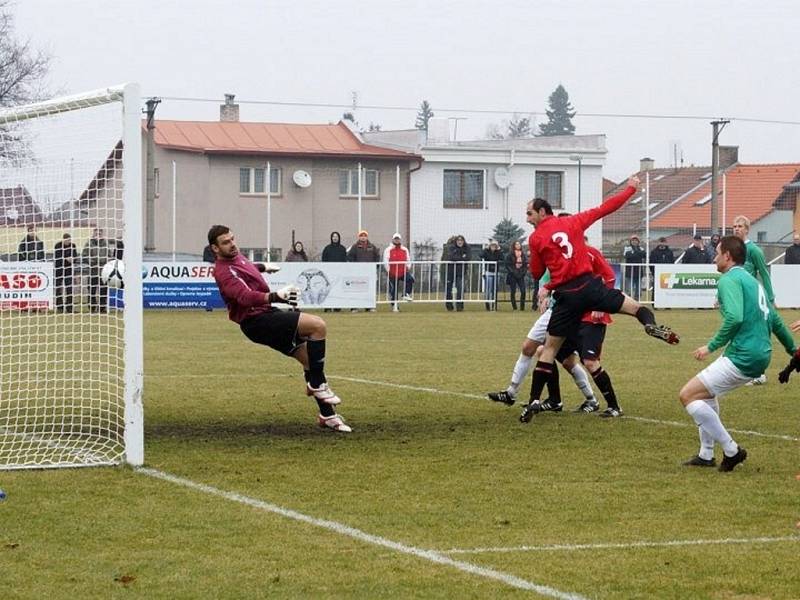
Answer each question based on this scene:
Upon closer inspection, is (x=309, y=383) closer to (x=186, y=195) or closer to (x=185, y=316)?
(x=185, y=316)

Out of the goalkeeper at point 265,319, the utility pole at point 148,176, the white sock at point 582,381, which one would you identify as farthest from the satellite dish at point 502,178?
the goalkeeper at point 265,319

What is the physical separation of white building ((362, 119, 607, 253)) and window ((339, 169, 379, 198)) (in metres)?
2.09

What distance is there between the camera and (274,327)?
12648mm

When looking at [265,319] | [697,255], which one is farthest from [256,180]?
[265,319]

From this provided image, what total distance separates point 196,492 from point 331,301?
86.1 feet

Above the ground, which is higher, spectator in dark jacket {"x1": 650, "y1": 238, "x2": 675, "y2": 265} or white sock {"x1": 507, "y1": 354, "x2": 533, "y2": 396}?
spectator in dark jacket {"x1": 650, "y1": 238, "x2": 675, "y2": 265}

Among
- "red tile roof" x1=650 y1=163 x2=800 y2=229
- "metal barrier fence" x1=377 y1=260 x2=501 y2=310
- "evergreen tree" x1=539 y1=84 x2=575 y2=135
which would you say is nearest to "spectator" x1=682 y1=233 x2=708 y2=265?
"metal barrier fence" x1=377 y1=260 x2=501 y2=310

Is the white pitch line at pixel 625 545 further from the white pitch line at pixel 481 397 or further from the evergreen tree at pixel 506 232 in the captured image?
the evergreen tree at pixel 506 232

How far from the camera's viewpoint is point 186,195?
57438mm

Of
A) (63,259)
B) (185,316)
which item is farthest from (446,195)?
(63,259)

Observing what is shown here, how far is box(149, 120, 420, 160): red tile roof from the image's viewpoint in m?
58.6

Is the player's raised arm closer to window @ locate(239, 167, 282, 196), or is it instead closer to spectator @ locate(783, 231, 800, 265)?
spectator @ locate(783, 231, 800, 265)

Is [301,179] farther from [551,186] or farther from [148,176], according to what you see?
[148,176]

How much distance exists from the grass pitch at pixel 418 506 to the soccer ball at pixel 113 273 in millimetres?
1362
